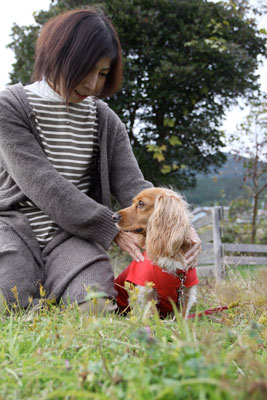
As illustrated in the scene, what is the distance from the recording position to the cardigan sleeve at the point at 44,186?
2.48 meters

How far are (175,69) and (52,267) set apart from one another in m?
3.97

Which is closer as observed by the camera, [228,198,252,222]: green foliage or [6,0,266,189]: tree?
[6,0,266,189]: tree

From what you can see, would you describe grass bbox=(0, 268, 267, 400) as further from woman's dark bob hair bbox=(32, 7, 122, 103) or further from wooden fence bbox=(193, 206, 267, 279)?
wooden fence bbox=(193, 206, 267, 279)

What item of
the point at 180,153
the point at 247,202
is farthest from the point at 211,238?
the point at 247,202

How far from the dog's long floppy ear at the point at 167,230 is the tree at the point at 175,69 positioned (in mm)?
3293

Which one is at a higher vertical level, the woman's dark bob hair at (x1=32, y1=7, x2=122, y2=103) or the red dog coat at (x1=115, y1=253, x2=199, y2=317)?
the woman's dark bob hair at (x1=32, y1=7, x2=122, y2=103)

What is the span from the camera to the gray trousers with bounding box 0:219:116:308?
94.2 inches

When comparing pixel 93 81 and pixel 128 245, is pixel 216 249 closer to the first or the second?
pixel 128 245

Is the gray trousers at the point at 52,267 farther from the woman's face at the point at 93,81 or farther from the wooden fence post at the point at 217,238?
the wooden fence post at the point at 217,238

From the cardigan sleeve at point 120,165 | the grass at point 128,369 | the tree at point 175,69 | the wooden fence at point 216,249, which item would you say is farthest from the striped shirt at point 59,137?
the wooden fence at point 216,249

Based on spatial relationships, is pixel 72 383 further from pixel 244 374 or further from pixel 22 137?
pixel 22 137

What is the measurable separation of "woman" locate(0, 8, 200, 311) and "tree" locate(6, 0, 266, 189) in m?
3.15

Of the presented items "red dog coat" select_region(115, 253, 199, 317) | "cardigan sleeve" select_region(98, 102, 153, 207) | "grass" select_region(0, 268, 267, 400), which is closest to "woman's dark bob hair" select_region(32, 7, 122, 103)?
"cardigan sleeve" select_region(98, 102, 153, 207)

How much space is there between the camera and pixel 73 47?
8.12 feet
